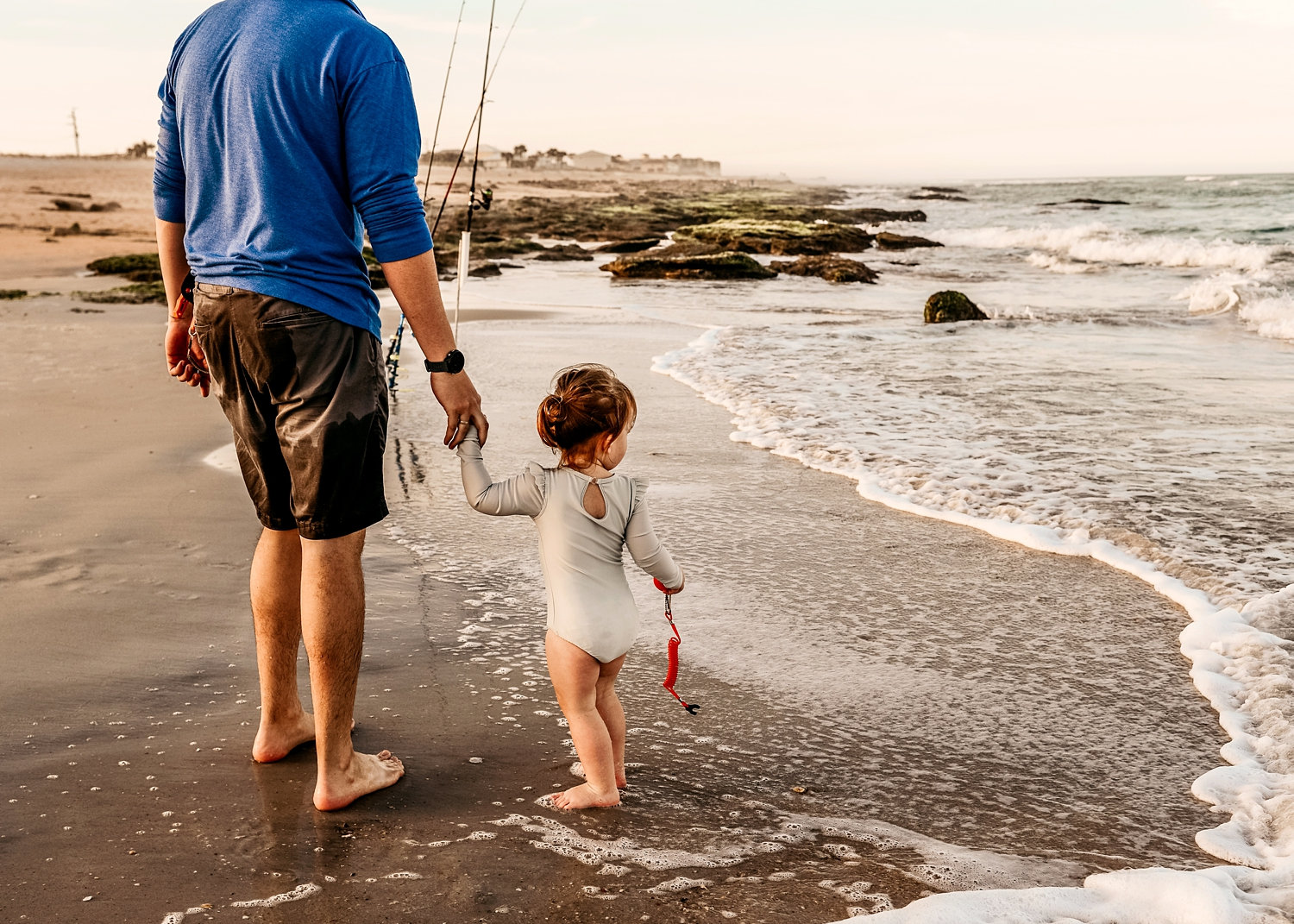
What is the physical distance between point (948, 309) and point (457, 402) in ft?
35.2

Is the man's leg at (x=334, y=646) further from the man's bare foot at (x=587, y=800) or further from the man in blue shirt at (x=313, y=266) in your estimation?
the man's bare foot at (x=587, y=800)

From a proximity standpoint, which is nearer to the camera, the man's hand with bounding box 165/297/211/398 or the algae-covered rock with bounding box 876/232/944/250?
the man's hand with bounding box 165/297/211/398

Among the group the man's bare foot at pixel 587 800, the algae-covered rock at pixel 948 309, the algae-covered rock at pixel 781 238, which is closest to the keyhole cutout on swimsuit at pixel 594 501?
the man's bare foot at pixel 587 800

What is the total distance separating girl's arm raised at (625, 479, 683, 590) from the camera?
96.0 inches

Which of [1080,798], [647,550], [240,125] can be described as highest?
[240,125]

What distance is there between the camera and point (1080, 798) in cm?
261

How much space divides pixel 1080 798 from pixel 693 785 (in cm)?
93

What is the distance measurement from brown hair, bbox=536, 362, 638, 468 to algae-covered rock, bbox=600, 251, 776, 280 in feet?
52.7

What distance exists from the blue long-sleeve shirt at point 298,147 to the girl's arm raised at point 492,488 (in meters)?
0.35

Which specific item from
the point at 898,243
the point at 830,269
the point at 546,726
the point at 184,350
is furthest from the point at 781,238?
the point at 184,350

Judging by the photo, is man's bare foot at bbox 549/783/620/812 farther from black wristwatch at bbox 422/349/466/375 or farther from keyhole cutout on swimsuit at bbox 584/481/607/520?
black wristwatch at bbox 422/349/466/375

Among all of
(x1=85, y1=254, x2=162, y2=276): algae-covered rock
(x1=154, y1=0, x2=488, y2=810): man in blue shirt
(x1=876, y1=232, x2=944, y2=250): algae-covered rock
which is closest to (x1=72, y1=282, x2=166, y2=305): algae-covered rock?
(x1=85, y1=254, x2=162, y2=276): algae-covered rock

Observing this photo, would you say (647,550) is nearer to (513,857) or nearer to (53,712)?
(513,857)

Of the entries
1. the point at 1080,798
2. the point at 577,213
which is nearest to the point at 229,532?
the point at 1080,798
